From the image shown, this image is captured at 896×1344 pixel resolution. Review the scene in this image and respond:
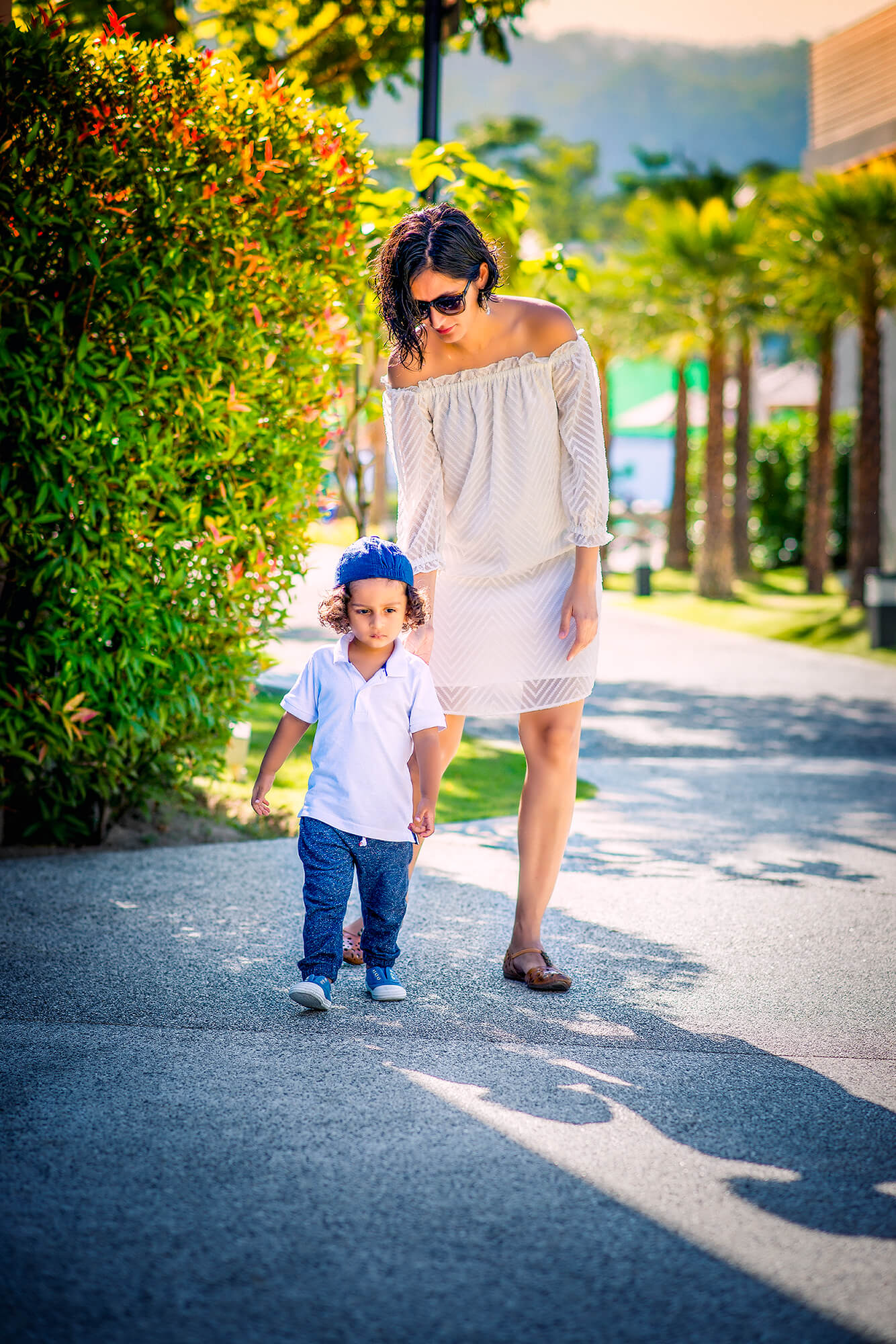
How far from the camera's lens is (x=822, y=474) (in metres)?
21.5

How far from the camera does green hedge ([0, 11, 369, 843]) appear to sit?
4.46 meters

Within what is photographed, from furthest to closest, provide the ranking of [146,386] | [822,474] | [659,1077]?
[822,474]
[146,386]
[659,1077]

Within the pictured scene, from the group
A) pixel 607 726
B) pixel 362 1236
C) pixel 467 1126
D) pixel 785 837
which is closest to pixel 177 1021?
pixel 467 1126

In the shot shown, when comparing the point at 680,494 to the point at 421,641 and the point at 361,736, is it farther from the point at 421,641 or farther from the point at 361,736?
the point at 361,736

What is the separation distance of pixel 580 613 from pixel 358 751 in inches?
29.6

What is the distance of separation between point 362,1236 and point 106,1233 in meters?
0.46

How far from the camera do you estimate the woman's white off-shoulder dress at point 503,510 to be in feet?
12.6

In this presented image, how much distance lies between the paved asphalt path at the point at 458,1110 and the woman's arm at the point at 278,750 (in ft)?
2.03

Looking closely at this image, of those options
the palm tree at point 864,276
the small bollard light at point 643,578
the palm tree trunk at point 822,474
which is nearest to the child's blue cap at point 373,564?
the palm tree at point 864,276

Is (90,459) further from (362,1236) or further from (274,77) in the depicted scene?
(362,1236)

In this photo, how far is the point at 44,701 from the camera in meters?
4.66

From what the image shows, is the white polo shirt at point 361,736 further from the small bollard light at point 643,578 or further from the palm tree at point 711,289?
the palm tree at point 711,289

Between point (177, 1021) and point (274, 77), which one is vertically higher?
point (274, 77)

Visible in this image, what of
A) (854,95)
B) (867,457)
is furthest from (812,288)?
(854,95)
